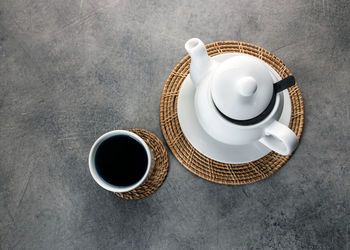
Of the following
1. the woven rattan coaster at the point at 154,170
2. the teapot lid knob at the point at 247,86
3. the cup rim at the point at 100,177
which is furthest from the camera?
the woven rattan coaster at the point at 154,170

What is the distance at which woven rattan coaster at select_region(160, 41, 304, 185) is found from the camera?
743mm

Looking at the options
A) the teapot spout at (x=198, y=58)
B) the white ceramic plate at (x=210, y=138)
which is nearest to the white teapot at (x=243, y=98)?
the teapot spout at (x=198, y=58)

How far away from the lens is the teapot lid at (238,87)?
45 centimetres

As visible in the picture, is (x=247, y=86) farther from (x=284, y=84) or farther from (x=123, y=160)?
(x=123, y=160)

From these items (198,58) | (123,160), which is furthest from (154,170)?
(198,58)

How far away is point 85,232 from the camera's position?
33.2 inches

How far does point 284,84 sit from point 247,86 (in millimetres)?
74

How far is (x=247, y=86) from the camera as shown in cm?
43

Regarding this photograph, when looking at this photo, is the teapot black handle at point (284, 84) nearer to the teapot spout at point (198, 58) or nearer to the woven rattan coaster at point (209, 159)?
the teapot spout at point (198, 58)

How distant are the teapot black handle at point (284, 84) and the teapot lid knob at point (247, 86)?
2.3 inches

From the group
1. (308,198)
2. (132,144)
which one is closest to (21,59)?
(132,144)

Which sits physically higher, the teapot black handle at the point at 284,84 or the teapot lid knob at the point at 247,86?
the teapot lid knob at the point at 247,86

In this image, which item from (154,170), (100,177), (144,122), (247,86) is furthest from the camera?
(144,122)

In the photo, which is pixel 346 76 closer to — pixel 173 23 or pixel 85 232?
pixel 173 23
